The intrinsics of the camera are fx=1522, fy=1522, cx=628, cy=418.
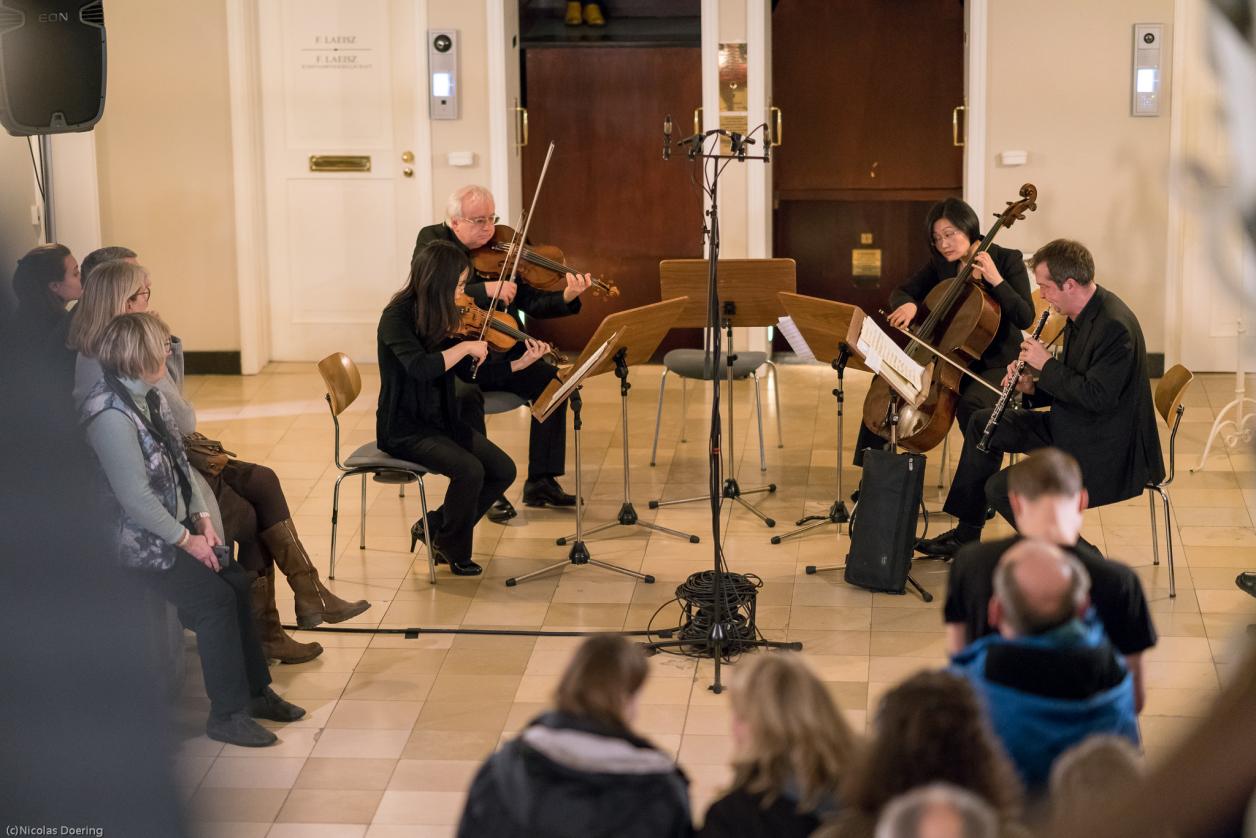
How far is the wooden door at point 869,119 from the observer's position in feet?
27.0

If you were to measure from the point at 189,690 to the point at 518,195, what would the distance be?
167 inches

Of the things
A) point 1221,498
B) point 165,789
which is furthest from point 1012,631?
point 1221,498

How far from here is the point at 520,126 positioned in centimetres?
826

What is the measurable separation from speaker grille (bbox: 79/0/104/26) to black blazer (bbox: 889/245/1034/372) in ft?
10.1

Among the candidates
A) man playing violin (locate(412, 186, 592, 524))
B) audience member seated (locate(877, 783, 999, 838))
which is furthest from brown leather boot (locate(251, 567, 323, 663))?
audience member seated (locate(877, 783, 999, 838))

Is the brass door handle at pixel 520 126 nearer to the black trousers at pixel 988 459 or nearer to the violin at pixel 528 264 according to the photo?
the violin at pixel 528 264

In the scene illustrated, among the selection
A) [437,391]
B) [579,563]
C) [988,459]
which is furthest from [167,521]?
[988,459]

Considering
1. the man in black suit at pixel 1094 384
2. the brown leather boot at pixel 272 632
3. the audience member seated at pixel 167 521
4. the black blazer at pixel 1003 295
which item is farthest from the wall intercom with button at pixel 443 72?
the audience member seated at pixel 167 521

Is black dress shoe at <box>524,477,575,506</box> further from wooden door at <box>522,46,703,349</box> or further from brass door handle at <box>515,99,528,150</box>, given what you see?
brass door handle at <box>515,99,528,150</box>

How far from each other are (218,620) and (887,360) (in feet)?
7.21

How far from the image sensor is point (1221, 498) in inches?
242

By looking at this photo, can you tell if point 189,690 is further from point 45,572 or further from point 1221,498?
point 45,572

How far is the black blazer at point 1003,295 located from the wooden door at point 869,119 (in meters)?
2.38

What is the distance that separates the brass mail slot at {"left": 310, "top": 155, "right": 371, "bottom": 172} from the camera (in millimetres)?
8172
